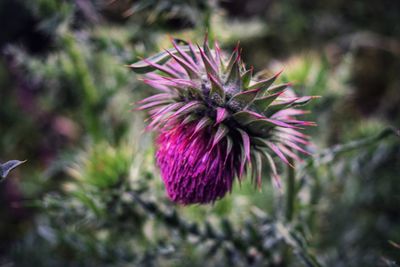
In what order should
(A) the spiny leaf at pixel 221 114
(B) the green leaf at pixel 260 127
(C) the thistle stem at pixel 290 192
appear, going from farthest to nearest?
(C) the thistle stem at pixel 290 192
(B) the green leaf at pixel 260 127
(A) the spiny leaf at pixel 221 114

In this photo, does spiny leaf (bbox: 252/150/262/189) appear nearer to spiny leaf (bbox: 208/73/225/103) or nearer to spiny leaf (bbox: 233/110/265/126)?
spiny leaf (bbox: 233/110/265/126)

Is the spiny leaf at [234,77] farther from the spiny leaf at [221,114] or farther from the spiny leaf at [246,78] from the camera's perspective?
the spiny leaf at [221,114]

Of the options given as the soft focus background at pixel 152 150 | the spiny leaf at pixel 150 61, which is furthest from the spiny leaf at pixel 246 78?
the soft focus background at pixel 152 150

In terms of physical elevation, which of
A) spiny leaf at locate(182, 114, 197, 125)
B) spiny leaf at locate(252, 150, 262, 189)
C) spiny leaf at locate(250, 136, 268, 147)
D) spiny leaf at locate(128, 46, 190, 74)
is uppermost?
spiny leaf at locate(128, 46, 190, 74)

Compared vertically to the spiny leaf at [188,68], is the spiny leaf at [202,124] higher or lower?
lower

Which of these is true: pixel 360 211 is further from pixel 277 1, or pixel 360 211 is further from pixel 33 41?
pixel 33 41

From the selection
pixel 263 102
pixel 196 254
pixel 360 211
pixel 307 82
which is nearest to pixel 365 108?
pixel 360 211

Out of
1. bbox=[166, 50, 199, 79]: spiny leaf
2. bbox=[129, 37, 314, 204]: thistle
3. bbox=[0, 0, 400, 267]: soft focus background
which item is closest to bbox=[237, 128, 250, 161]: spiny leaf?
bbox=[129, 37, 314, 204]: thistle
